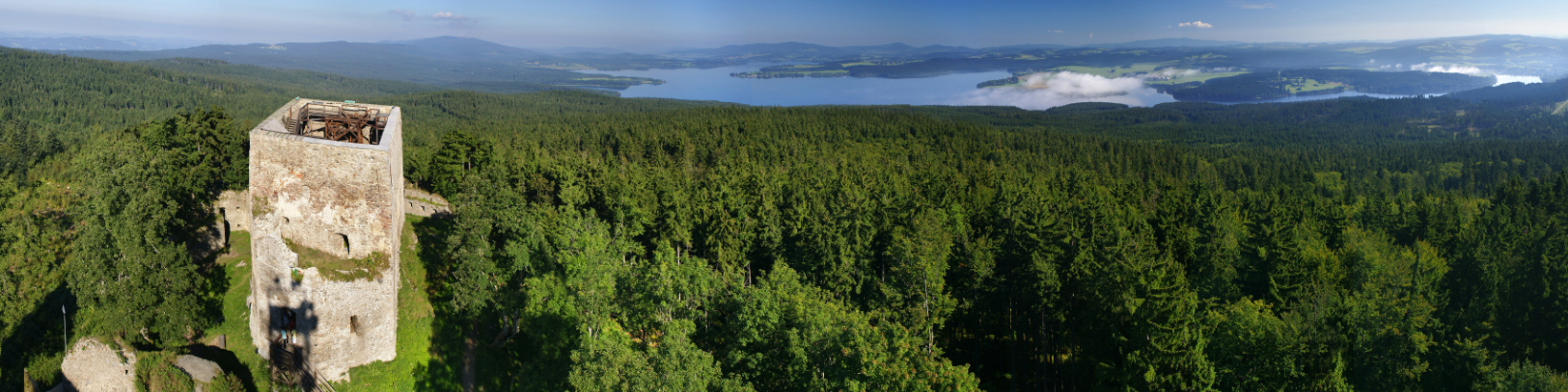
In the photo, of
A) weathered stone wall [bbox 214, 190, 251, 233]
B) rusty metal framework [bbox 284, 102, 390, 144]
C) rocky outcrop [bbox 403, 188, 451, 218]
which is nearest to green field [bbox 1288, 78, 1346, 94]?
rocky outcrop [bbox 403, 188, 451, 218]

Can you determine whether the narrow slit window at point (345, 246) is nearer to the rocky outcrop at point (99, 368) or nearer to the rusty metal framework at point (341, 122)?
the rusty metal framework at point (341, 122)

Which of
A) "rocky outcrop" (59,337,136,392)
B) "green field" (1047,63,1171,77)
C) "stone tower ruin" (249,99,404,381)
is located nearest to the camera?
"stone tower ruin" (249,99,404,381)

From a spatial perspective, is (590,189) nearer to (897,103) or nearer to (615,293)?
(615,293)

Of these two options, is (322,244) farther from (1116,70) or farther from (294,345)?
(1116,70)

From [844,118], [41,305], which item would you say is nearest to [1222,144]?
[844,118]

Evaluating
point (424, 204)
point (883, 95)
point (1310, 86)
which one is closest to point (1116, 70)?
point (1310, 86)

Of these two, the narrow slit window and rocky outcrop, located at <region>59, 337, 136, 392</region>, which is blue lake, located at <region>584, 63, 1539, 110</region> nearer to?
rocky outcrop, located at <region>59, 337, 136, 392</region>

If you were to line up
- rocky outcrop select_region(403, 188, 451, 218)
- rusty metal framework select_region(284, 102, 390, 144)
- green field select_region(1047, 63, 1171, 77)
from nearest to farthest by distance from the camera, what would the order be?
rusty metal framework select_region(284, 102, 390, 144) < rocky outcrop select_region(403, 188, 451, 218) < green field select_region(1047, 63, 1171, 77)
